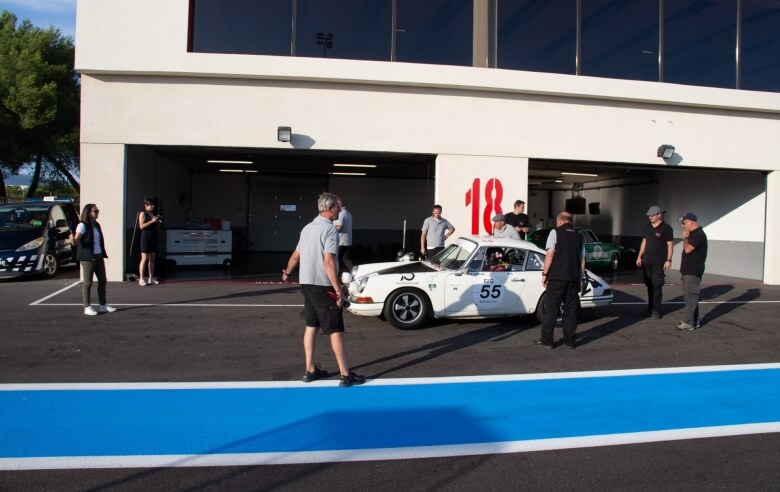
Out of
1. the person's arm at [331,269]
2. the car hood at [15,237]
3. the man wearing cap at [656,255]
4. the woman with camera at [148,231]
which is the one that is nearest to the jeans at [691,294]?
the man wearing cap at [656,255]

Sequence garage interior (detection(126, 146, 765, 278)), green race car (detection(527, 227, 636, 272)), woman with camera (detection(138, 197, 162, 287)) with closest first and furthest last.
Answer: woman with camera (detection(138, 197, 162, 287))
green race car (detection(527, 227, 636, 272))
garage interior (detection(126, 146, 765, 278))

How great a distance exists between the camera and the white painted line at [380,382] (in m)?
5.36

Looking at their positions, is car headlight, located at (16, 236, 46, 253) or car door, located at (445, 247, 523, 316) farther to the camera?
car headlight, located at (16, 236, 46, 253)

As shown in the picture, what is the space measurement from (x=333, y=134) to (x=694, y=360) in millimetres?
8472

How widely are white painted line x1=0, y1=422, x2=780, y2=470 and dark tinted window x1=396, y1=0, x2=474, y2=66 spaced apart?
10.2m

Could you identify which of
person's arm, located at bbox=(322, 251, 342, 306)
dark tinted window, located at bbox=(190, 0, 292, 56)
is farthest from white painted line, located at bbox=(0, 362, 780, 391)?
dark tinted window, located at bbox=(190, 0, 292, 56)

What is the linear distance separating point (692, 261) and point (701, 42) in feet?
28.7

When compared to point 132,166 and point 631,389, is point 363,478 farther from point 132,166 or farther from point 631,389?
point 132,166

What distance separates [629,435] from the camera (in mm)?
4477

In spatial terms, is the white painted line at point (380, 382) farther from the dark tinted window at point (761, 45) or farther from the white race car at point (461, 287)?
the dark tinted window at point (761, 45)

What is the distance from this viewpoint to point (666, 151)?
1352 centimetres

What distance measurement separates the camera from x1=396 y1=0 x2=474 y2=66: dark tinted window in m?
12.9

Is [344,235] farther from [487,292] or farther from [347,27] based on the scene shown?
[347,27]

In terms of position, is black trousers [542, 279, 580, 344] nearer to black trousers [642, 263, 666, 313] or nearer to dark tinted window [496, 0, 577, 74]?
black trousers [642, 263, 666, 313]
